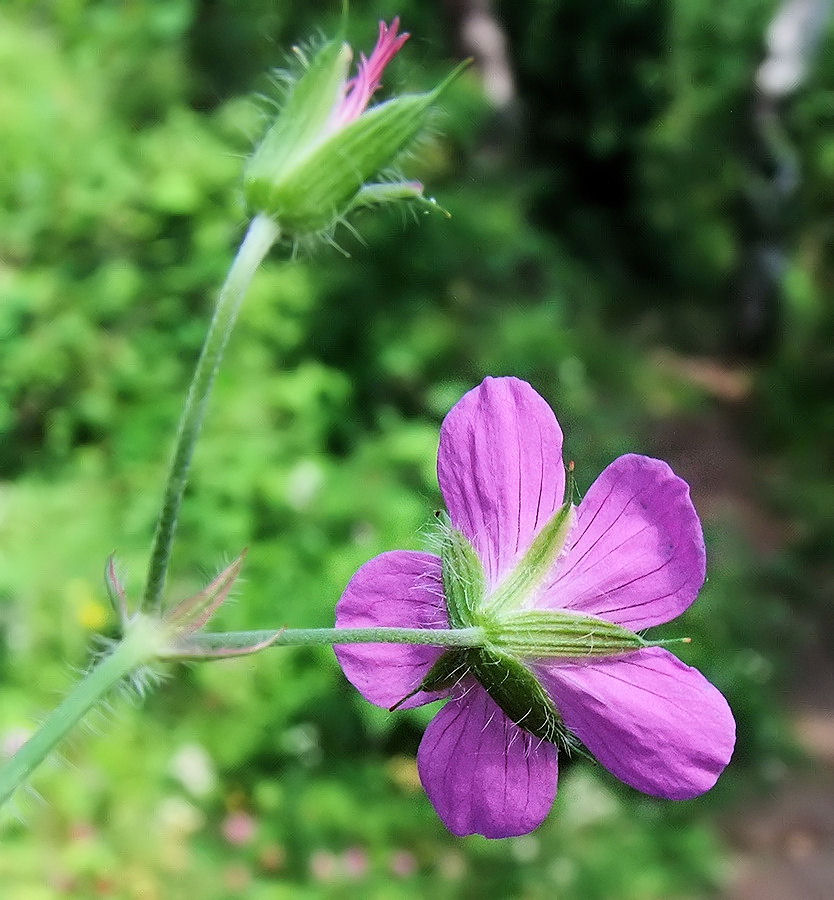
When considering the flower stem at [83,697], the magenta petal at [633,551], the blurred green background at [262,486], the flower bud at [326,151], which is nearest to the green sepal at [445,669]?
the magenta petal at [633,551]

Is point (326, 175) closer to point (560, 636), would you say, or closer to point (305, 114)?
point (305, 114)

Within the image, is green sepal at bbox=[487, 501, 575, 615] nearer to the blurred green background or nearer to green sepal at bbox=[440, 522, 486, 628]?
green sepal at bbox=[440, 522, 486, 628]

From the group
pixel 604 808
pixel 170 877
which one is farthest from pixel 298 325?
pixel 604 808

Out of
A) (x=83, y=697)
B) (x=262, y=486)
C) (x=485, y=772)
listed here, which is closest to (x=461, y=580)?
(x=485, y=772)

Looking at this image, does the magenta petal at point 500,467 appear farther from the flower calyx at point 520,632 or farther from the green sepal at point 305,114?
the green sepal at point 305,114

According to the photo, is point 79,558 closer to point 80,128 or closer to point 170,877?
point 170,877

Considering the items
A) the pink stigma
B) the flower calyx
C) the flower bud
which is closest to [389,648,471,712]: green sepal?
the flower calyx
